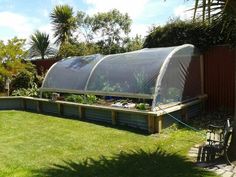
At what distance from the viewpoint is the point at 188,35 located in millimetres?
11883

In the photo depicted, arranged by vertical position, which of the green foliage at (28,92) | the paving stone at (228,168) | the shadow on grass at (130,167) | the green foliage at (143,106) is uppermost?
the green foliage at (28,92)

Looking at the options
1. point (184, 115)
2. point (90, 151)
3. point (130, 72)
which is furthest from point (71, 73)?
point (90, 151)

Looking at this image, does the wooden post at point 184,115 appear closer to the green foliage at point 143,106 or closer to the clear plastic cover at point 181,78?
the clear plastic cover at point 181,78

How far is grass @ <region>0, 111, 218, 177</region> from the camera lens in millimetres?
6086

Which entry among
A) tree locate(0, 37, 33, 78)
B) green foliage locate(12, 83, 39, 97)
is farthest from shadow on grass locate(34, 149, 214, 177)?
tree locate(0, 37, 33, 78)

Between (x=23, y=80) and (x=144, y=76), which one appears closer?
(x=144, y=76)

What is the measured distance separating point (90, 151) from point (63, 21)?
48.3ft

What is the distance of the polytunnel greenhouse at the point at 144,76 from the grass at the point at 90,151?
129 cm

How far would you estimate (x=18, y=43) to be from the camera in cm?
1597

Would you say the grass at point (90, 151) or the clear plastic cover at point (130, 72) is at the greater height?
the clear plastic cover at point (130, 72)

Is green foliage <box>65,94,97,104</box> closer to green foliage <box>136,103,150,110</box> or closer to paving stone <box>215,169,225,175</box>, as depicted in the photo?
green foliage <box>136,103,150,110</box>

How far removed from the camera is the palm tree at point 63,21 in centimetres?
2077

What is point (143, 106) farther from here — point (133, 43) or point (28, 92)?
point (133, 43)

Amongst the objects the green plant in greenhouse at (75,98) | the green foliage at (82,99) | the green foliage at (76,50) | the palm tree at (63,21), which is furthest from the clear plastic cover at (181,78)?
the palm tree at (63,21)
